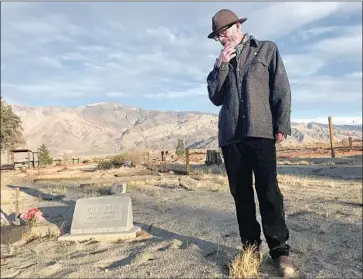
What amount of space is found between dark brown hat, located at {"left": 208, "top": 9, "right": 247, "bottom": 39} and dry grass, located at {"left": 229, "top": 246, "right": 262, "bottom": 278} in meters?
1.85

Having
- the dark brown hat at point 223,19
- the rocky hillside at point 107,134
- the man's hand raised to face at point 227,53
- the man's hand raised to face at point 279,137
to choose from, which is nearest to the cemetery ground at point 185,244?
the man's hand raised to face at point 279,137

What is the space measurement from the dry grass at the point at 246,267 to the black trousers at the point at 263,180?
6.7 inches

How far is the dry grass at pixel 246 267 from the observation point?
140 inches

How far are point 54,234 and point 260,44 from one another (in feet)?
13.5

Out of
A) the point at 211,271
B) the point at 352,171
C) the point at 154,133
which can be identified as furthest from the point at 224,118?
the point at 154,133

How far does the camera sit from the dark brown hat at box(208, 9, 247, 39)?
3.70 meters

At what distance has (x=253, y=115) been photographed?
143 inches

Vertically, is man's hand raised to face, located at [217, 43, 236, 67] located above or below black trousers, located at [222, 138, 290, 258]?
above

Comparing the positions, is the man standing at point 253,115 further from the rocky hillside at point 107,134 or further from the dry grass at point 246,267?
the rocky hillside at point 107,134

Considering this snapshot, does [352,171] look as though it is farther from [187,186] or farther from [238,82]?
[238,82]

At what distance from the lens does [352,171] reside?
17688mm

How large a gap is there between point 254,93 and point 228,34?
542 millimetres

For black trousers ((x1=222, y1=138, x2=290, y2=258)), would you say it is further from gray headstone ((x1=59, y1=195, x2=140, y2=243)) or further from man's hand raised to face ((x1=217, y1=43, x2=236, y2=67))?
gray headstone ((x1=59, y1=195, x2=140, y2=243))

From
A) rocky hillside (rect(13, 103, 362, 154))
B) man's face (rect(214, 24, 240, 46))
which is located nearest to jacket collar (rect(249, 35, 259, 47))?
man's face (rect(214, 24, 240, 46))
